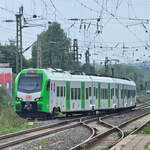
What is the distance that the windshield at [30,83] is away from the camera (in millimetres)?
26094

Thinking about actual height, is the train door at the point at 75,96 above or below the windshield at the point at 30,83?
below

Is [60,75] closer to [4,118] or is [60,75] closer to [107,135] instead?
[4,118]

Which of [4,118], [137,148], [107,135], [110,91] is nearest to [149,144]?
[137,148]

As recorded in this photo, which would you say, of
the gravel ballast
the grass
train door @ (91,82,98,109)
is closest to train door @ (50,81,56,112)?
the grass

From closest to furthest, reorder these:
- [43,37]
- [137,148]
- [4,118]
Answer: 1. [137,148]
2. [4,118]
3. [43,37]

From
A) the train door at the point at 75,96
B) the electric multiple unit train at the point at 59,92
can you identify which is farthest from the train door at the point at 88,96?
the train door at the point at 75,96

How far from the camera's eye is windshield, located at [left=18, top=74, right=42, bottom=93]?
2609 centimetres

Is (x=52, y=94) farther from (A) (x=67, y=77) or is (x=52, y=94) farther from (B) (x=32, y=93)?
(A) (x=67, y=77)

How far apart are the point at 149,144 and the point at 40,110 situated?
501 inches

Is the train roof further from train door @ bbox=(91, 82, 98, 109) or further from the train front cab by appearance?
the train front cab

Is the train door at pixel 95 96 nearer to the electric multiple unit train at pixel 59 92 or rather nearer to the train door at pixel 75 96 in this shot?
the electric multiple unit train at pixel 59 92

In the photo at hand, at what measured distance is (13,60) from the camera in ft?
253

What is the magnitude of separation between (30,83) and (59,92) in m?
2.05

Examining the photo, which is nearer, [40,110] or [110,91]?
[40,110]
